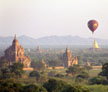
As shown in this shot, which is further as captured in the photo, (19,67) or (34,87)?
(19,67)

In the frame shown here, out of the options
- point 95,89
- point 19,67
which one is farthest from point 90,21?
point 95,89

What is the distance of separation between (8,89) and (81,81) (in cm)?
2229

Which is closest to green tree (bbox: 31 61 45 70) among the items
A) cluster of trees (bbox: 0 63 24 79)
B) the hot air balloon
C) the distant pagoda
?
the distant pagoda

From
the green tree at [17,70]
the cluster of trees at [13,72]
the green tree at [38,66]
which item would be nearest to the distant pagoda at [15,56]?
the green tree at [38,66]

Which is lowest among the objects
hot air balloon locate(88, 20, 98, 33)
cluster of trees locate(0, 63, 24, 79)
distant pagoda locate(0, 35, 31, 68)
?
cluster of trees locate(0, 63, 24, 79)

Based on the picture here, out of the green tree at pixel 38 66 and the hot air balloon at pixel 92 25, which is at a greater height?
the hot air balloon at pixel 92 25

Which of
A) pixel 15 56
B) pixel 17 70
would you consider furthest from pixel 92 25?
pixel 17 70

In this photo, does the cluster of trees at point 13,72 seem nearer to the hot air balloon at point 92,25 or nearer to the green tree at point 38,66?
the green tree at point 38,66

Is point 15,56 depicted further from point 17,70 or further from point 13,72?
point 13,72

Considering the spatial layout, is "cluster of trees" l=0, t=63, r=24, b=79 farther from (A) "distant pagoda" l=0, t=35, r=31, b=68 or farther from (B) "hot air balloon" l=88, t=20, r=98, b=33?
(B) "hot air balloon" l=88, t=20, r=98, b=33

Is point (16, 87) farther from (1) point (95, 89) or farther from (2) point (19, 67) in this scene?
(2) point (19, 67)

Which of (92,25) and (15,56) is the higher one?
(92,25)

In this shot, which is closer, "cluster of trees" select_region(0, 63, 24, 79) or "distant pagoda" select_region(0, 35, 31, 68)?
"cluster of trees" select_region(0, 63, 24, 79)

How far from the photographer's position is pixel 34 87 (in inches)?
1297
